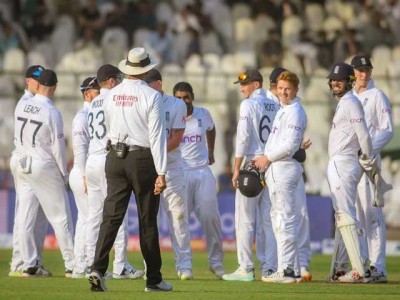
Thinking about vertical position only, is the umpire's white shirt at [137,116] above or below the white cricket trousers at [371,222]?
above

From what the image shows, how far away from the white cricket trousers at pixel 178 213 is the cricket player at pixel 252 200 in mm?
617

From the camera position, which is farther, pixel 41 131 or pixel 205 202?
pixel 205 202

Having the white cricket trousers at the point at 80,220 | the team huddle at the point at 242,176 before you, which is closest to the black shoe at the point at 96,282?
the team huddle at the point at 242,176

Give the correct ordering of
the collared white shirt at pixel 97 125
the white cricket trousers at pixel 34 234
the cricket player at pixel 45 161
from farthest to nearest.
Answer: the white cricket trousers at pixel 34 234 → the cricket player at pixel 45 161 → the collared white shirt at pixel 97 125

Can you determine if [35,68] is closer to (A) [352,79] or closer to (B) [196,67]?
(A) [352,79]

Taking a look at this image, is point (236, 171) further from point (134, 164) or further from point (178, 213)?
point (134, 164)

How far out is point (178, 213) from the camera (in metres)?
17.1

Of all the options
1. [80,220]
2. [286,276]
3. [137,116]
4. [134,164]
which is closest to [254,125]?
[286,276]

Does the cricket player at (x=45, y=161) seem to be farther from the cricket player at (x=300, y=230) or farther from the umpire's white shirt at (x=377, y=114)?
the umpire's white shirt at (x=377, y=114)

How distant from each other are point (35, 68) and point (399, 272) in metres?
5.67

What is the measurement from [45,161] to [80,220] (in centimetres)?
96

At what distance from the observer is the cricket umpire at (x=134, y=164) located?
14242mm

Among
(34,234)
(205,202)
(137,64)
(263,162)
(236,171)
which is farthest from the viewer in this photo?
(205,202)

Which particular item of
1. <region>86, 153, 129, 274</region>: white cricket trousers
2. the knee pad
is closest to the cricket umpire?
<region>86, 153, 129, 274</region>: white cricket trousers
